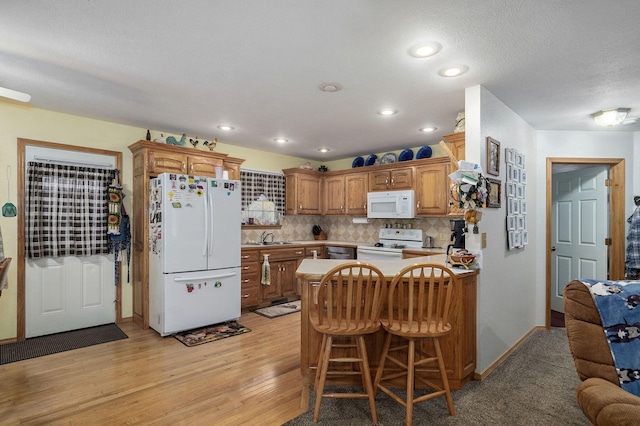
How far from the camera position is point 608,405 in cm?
139

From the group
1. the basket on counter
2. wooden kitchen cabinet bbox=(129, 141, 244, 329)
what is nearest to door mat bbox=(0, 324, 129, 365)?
wooden kitchen cabinet bbox=(129, 141, 244, 329)

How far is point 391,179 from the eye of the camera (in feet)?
16.8

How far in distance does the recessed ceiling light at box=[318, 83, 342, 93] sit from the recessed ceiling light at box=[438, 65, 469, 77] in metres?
0.81

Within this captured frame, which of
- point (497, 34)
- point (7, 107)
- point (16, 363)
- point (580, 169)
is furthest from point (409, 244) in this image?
point (7, 107)

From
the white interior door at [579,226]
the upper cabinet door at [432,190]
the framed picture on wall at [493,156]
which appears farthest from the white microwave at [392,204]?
the white interior door at [579,226]

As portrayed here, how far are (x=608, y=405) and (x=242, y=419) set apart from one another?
1924 millimetres

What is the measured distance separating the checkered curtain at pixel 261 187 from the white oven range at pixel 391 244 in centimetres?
166

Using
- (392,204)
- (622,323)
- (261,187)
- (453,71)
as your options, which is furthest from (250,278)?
(622,323)

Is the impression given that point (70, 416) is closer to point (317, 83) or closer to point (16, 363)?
point (16, 363)

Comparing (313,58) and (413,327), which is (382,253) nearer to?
(413,327)

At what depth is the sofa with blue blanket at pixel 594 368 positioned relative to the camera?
137 cm

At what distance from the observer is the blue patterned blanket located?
1.59 metres

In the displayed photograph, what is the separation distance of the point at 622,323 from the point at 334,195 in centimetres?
455

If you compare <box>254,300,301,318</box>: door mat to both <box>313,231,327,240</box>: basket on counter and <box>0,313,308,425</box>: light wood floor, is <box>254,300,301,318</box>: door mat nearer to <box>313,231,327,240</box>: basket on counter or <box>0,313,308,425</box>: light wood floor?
A: <box>0,313,308,425</box>: light wood floor
